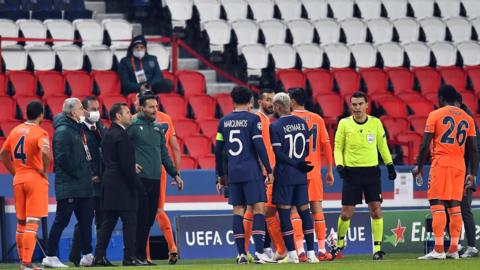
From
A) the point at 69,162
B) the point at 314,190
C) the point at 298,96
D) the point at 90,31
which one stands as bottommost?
the point at 314,190

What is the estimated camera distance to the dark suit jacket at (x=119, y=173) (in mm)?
16547

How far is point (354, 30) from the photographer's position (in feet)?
88.1

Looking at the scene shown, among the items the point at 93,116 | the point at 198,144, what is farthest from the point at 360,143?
the point at 198,144

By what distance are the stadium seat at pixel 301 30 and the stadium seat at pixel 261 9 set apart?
548mm

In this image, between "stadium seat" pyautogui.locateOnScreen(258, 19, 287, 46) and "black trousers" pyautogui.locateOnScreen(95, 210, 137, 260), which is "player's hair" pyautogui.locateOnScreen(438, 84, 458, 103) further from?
"stadium seat" pyautogui.locateOnScreen(258, 19, 287, 46)

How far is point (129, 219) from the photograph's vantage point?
55.3 feet

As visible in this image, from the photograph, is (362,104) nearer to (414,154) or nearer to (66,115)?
(66,115)

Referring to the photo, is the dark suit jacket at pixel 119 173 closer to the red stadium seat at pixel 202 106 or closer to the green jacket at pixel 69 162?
the green jacket at pixel 69 162

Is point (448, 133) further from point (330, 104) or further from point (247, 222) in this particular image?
point (330, 104)

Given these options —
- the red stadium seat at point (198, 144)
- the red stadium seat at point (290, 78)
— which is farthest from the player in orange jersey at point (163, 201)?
the red stadium seat at point (290, 78)

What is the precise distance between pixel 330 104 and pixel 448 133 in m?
6.70

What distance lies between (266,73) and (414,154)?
12.4ft

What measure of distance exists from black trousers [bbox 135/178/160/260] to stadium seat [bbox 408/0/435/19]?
11926 millimetres

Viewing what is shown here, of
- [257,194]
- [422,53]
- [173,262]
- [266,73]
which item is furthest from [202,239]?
[422,53]
